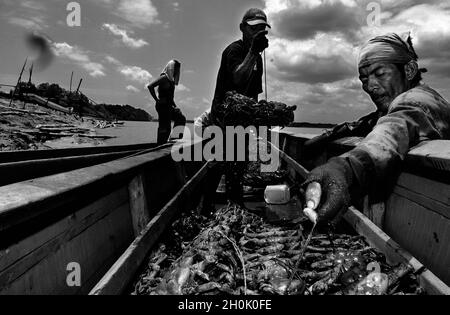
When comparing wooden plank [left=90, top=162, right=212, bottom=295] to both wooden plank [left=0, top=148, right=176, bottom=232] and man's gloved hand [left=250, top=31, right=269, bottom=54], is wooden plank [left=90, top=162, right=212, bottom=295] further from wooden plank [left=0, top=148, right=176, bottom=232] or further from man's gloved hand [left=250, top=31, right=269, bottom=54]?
man's gloved hand [left=250, top=31, right=269, bottom=54]

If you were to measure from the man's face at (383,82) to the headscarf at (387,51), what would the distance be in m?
0.06

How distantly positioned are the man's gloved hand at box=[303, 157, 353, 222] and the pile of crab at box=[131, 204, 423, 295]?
75 centimetres

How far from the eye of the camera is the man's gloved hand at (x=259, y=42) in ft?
15.7

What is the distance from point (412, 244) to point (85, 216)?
3.04 metres

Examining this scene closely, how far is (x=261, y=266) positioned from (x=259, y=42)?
331 centimetres

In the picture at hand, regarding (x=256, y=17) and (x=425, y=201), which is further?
(x=256, y=17)

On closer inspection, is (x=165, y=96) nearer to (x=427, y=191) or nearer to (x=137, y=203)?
(x=137, y=203)

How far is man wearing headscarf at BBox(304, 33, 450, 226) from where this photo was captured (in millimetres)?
2113

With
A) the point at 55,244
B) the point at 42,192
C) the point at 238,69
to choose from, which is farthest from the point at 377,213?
the point at 42,192

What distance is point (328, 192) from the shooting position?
2098 millimetres

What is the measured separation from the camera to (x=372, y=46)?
365 cm

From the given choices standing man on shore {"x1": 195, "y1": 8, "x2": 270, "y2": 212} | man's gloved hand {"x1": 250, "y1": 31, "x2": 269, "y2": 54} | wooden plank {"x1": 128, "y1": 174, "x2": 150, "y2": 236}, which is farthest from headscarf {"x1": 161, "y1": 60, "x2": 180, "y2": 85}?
wooden plank {"x1": 128, "y1": 174, "x2": 150, "y2": 236}
